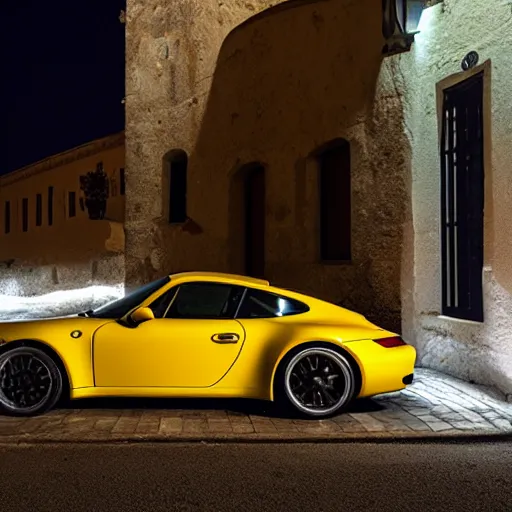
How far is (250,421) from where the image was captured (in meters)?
5.85

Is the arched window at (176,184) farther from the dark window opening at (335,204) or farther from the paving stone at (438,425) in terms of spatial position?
the paving stone at (438,425)

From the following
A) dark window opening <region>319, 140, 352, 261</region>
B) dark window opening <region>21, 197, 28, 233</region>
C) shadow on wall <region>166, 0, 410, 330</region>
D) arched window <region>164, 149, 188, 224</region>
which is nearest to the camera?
shadow on wall <region>166, 0, 410, 330</region>

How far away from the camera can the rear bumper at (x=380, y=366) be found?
5.90m

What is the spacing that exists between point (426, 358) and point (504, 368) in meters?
1.55

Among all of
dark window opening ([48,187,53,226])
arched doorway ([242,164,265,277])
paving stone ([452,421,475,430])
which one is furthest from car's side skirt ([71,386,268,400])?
dark window opening ([48,187,53,226])

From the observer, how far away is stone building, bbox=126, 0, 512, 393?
752 cm

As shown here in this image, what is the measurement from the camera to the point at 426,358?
27.2 ft

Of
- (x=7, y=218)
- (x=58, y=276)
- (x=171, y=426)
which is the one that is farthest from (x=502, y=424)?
(x=7, y=218)

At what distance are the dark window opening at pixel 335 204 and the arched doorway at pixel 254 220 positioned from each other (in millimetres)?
1544

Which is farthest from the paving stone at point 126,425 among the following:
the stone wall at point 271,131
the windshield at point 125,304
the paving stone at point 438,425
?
the stone wall at point 271,131

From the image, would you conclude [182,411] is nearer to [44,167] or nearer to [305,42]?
[305,42]

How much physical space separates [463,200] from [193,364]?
403cm

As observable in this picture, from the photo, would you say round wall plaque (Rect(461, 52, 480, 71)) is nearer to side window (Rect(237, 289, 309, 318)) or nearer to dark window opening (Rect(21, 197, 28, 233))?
side window (Rect(237, 289, 309, 318))

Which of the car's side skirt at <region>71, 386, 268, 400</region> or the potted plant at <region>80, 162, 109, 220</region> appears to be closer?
the car's side skirt at <region>71, 386, 268, 400</region>
